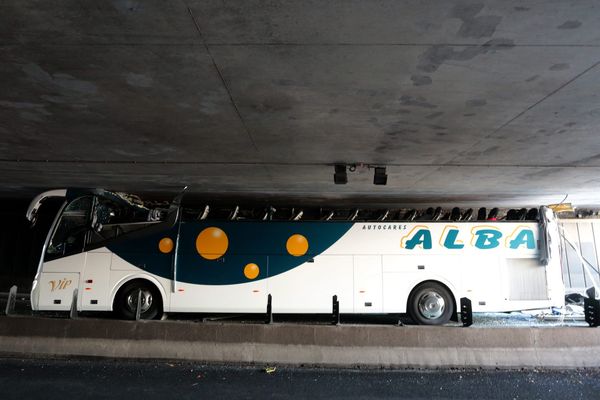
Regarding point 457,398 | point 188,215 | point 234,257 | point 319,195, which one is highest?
point 319,195

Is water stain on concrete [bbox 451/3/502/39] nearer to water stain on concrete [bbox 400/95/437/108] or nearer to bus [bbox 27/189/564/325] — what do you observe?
water stain on concrete [bbox 400/95/437/108]

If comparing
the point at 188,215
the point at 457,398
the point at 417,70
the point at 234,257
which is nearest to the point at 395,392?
the point at 457,398

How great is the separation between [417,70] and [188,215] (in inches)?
303

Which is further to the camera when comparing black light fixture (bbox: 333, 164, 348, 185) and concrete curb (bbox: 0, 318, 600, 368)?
black light fixture (bbox: 333, 164, 348, 185)

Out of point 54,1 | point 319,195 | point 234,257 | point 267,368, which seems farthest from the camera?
point 319,195

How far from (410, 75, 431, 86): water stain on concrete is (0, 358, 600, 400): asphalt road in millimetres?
4189

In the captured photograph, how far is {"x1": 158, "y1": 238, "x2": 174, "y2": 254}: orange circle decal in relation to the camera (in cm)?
999

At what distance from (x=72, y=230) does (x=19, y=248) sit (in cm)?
974

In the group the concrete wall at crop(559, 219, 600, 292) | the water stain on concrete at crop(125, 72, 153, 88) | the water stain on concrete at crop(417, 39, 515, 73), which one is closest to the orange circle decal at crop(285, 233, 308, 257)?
the water stain on concrete at crop(125, 72, 153, 88)

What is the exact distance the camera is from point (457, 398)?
18.2ft

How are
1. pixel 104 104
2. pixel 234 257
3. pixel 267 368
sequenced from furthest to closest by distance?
pixel 234 257 < pixel 267 368 < pixel 104 104

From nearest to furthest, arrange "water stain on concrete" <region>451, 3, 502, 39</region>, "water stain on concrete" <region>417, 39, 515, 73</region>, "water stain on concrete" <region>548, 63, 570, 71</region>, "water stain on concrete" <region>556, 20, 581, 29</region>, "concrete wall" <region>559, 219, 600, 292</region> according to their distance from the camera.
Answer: "water stain on concrete" <region>451, 3, 502, 39</region>
"water stain on concrete" <region>556, 20, 581, 29</region>
"water stain on concrete" <region>417, 39, 515, 73</region>
"water stain on concrete" <region>548, 63, 570, 71</region>
"concrete wall" <region>559, 219, 600, 292</region>

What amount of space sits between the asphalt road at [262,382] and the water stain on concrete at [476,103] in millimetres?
3996

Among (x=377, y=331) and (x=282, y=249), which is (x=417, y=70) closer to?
(x=377, y=331)
